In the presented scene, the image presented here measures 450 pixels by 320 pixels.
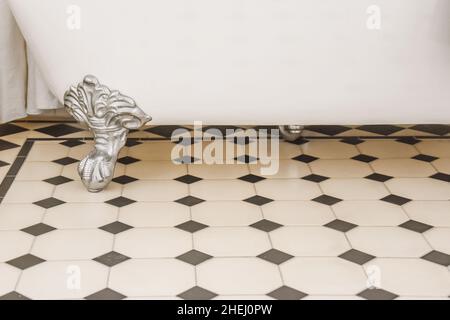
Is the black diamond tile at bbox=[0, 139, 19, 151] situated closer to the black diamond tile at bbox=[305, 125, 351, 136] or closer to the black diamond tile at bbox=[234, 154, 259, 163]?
the black diamond tile at bbox=[234, 154, 259, 163]

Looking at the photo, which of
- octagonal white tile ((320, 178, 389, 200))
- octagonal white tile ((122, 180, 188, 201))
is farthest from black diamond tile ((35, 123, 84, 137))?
octagonal white tile ((320, 178, 389, 200))

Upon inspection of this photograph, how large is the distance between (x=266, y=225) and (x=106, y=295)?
0.72 meters

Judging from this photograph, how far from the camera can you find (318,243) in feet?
8.59

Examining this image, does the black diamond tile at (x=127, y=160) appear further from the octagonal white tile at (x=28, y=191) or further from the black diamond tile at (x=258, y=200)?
the black diamond tile at (x=258, y=200)

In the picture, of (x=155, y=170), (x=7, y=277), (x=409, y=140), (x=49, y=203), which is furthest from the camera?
(x=409, y=140)

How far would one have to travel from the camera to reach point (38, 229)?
8.96 feet

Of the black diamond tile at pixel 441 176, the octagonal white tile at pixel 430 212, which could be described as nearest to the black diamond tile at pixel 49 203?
the octagonal white tile at pixel 430 212

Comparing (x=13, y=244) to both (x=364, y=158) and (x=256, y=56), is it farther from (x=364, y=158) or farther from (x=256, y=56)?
(x=364, y=158)

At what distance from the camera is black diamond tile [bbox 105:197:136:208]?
296cm

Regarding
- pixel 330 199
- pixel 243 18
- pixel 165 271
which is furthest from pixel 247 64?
pixel 165 271

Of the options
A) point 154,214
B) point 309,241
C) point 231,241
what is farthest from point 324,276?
point 154,214

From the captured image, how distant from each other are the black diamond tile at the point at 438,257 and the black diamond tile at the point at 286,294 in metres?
0.49

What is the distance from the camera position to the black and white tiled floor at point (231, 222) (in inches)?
92.2

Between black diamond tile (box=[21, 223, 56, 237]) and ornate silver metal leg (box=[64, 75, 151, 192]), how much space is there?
332 millimetres
